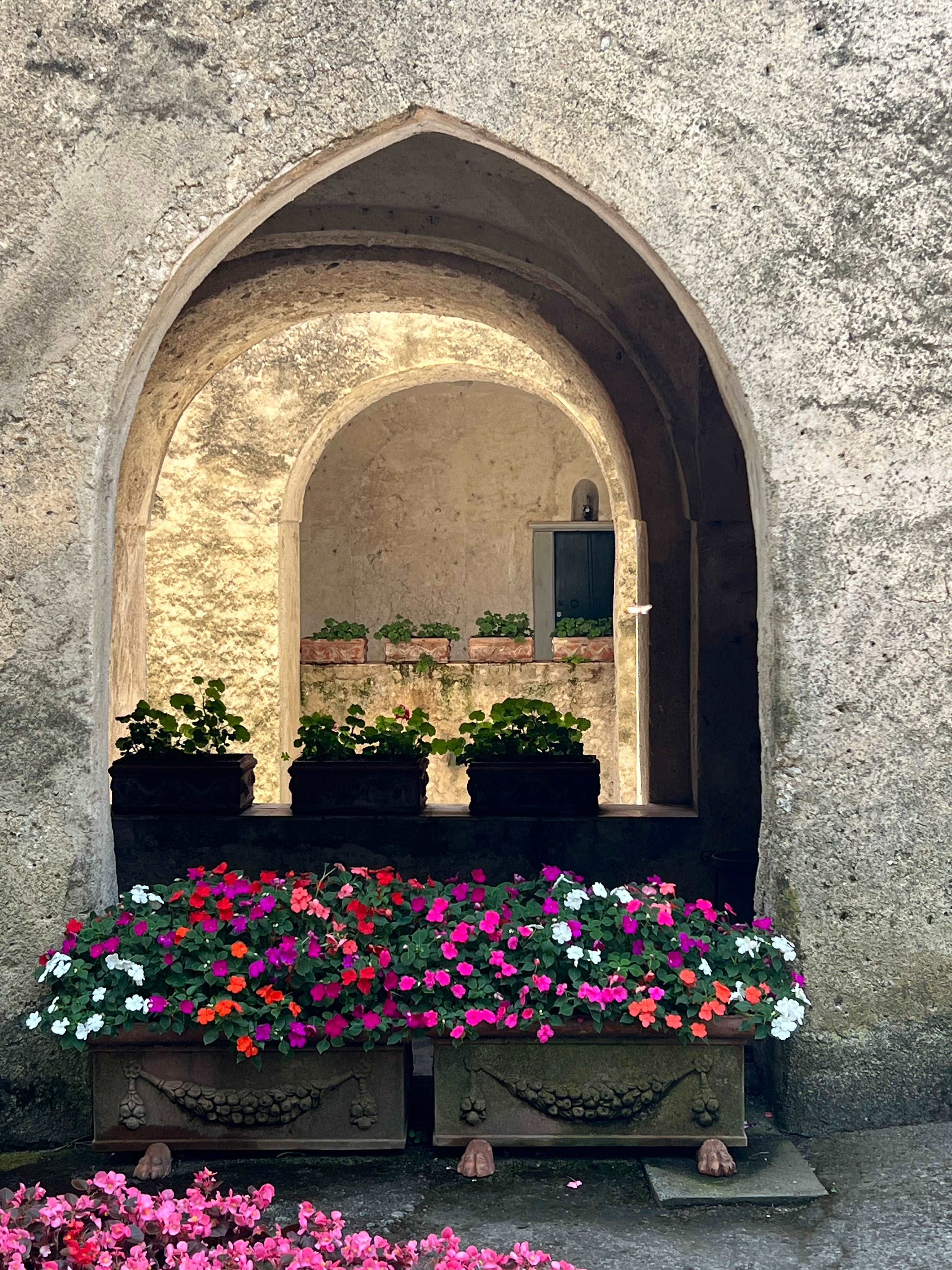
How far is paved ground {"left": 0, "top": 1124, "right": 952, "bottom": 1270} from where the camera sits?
2.84 metres

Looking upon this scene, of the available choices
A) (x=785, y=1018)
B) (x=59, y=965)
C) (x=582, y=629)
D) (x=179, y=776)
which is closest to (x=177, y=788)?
(x=179, y=776)

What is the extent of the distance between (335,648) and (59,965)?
8254 mm

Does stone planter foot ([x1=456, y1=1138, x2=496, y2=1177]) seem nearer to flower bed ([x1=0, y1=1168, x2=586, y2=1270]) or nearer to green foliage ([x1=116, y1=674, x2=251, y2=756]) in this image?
flower bed ([x1=0, y1=1168, x2=586, y2=1270])

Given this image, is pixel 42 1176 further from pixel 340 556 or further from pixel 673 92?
pixel 340 556

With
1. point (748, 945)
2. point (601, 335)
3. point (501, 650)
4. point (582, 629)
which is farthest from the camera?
point (582, 629)

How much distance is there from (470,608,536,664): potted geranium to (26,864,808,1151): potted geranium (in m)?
8.16

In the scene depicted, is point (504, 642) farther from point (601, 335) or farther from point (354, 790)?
point (354, 790)

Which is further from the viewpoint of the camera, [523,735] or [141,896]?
[523,735]

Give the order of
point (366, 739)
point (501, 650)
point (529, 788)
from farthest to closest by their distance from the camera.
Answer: point (501, 650) → point (366, 739) → point (529, 788)

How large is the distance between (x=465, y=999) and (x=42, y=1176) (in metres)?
1.16

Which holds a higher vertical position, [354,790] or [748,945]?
[354,790]

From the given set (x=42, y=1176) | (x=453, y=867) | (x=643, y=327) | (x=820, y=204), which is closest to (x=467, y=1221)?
(x=42, y=1176)

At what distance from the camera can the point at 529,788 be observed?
5.38m

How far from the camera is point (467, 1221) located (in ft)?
9.77
